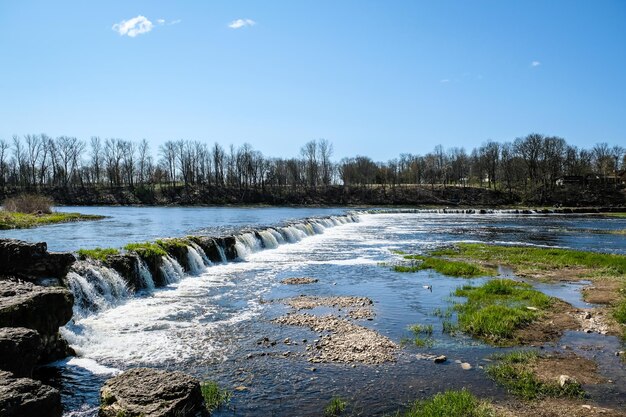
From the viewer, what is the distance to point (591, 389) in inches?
403

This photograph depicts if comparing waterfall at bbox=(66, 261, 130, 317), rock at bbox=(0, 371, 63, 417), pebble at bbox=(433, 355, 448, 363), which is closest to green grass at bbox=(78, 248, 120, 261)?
waterfall at bbox=(66, 261, 130, 317)

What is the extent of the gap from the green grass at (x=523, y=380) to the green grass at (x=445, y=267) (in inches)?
513

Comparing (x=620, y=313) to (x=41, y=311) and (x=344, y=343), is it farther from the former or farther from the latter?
(x=41, y=311)

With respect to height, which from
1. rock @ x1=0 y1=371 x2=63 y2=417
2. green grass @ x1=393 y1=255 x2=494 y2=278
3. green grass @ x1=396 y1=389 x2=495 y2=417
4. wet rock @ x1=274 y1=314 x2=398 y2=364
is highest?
rock @ x1=0 y1=371 x2=63 y2=417

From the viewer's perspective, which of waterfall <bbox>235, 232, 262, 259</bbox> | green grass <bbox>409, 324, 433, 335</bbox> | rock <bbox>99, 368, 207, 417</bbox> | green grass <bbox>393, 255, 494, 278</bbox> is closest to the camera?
rock <bbox>99, 368, 207, 417</bbox>

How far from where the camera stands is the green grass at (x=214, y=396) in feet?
31.5

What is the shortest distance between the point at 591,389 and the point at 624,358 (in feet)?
9.02

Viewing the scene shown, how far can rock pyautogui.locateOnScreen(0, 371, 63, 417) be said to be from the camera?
689 cm

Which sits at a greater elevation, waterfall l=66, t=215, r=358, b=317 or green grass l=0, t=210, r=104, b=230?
green grass l=0, t=210, r=104, b=230

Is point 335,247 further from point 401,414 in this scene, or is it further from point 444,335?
point 401,414

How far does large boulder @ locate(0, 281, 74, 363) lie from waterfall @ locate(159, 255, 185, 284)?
1055 centimetres

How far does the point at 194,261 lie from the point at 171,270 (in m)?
3.15

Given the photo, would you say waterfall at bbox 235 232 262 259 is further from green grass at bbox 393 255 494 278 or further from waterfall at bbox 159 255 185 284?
green grass at bbox 393 255 494 278

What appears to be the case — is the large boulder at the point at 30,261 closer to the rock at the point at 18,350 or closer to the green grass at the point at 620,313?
the rock at the point at 18,350
